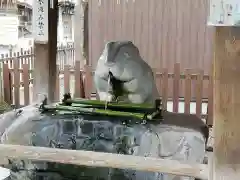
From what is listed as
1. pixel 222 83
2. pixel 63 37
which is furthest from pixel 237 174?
pixel 63 37

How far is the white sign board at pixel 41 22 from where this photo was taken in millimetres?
4477

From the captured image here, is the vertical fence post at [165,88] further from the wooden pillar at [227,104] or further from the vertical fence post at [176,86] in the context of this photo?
the wooden pillar at [227,104]

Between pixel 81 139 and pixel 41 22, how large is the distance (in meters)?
1.73

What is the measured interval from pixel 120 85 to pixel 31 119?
87 centimetres

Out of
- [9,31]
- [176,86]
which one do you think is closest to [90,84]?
[176,86]

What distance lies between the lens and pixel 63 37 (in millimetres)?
20703

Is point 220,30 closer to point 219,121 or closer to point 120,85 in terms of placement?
point 219,121

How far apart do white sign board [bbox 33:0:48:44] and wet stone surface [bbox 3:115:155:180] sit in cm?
123

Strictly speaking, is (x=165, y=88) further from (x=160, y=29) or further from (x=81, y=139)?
(x=81, y=139)

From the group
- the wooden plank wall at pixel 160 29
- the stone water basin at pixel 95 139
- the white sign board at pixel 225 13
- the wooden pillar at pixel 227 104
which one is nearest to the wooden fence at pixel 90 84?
the wooden plank wall at pixel 160 29

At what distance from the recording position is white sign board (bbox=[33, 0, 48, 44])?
4477 millimetres

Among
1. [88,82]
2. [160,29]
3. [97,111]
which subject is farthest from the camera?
[160,29]

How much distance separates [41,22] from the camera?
4.50 m

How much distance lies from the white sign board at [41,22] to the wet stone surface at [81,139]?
1.23m
